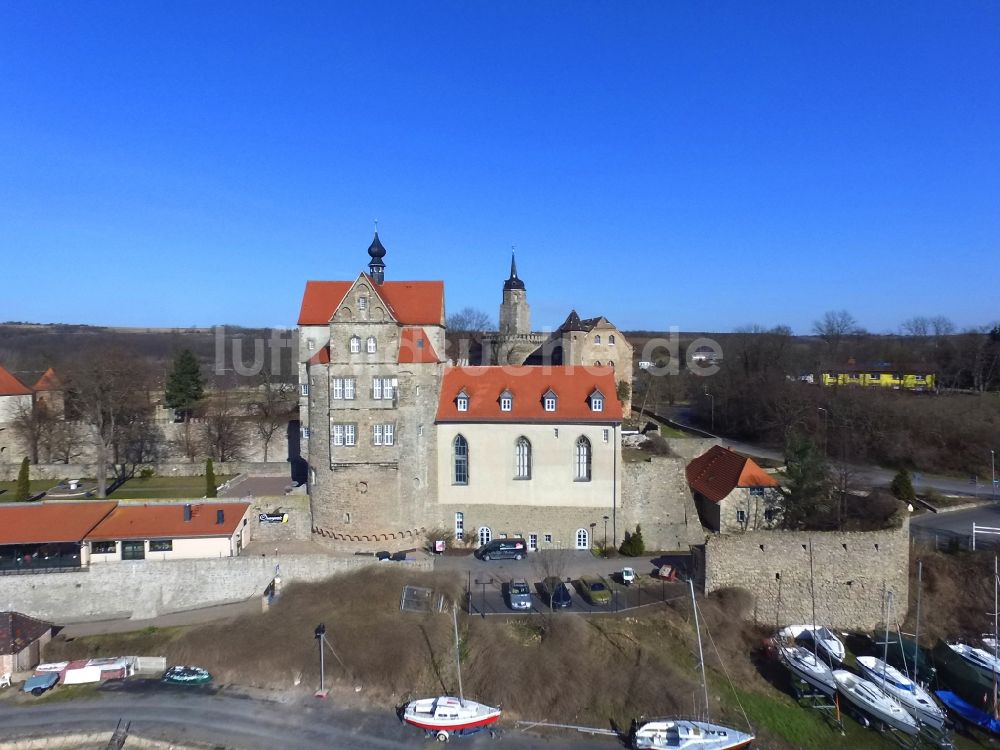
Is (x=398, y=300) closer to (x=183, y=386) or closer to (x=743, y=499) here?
(x=743, y=499)

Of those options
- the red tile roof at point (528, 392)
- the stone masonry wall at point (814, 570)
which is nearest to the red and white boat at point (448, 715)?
the stone masonry wall at point (814, 570)

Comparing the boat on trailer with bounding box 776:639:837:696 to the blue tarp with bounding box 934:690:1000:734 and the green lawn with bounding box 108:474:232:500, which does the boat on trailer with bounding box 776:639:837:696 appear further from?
the green lawn with bounding box 108:474:232:500

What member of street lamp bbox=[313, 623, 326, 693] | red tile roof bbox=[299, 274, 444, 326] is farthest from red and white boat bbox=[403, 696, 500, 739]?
red tile roof bbox=[299, 274, 444, 326]

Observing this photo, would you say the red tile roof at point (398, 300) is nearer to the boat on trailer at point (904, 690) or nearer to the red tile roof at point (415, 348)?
the red tile roof at point (415, 348)

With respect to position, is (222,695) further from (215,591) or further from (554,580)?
(554,580)

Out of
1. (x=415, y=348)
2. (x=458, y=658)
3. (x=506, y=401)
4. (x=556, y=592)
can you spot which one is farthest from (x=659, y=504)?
(x=415, y=348)

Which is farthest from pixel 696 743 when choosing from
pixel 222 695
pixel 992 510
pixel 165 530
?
pixel 992 510
